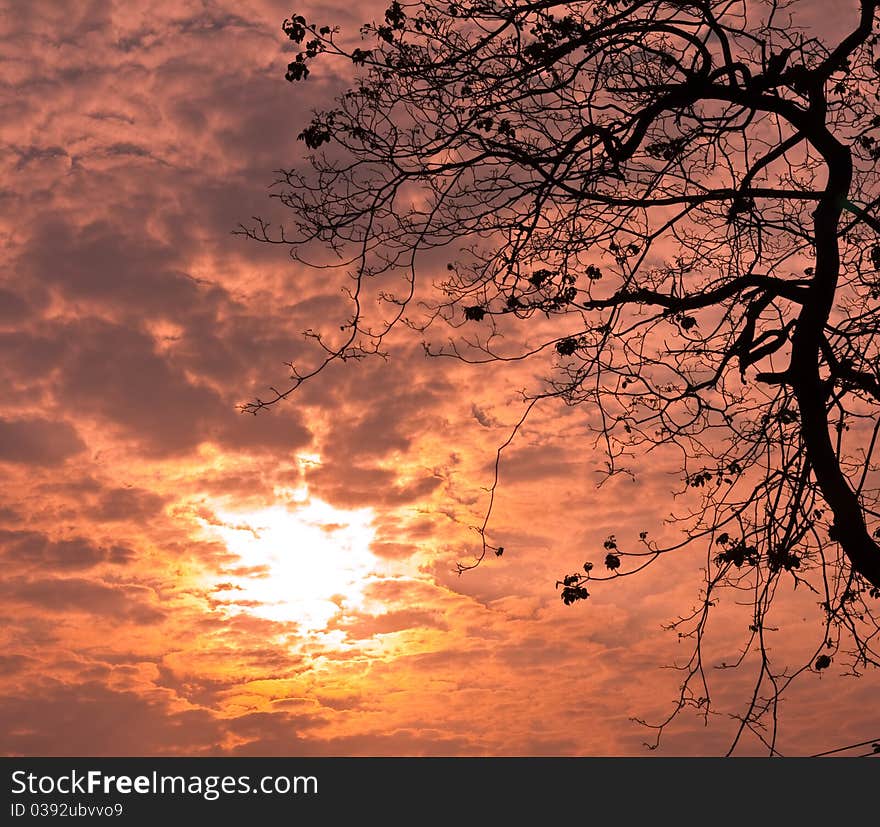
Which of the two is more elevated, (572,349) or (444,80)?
(444,80)

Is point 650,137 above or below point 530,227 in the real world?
above

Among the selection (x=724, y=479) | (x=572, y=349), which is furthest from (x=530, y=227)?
(x=724, y=479)
